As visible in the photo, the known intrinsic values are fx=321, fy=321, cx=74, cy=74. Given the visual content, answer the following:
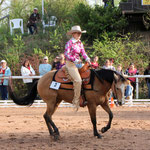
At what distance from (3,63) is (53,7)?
10.6m

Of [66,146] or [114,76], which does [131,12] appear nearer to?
[114,76]

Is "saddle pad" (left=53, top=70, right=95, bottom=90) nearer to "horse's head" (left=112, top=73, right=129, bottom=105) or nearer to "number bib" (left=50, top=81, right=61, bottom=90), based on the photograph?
"number bib" (left=50, top=81, right=61, bottom=90)

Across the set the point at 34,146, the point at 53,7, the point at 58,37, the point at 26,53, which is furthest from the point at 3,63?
the point at 53,7

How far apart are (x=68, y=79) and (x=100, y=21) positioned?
12054 millimetres

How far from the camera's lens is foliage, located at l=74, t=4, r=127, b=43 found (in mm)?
18984

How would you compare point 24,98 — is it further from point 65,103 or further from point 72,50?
point 65,103

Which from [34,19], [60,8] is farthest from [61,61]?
[60,8]

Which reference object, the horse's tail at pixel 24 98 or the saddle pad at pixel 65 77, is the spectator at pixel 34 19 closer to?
the horse's tail at pixel 24 98

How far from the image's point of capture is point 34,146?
255 inches

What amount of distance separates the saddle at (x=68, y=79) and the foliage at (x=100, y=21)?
11223mm

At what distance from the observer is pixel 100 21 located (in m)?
19.1

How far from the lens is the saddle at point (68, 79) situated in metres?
7.54

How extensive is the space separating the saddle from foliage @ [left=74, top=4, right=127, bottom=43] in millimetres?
11223

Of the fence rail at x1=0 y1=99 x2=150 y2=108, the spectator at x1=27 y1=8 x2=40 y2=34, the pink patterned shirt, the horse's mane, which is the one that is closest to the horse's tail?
the pink patterned shirt
